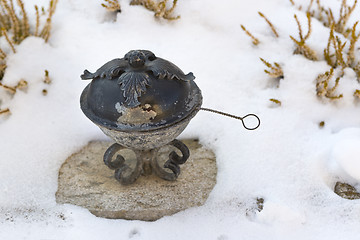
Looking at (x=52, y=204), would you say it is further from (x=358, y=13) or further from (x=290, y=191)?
(x=358, y=13)

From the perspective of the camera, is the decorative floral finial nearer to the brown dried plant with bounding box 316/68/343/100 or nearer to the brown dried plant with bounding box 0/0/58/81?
the brown dried plant with bounding box 316/68/343/100

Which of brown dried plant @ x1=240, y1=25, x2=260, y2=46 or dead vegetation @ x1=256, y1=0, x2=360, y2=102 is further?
brown dried plant @ x1=240, y1=25, x2=260, y2=46

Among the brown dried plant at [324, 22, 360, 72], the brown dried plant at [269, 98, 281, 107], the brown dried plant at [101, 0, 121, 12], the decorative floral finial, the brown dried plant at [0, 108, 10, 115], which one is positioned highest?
the decorative floral finial

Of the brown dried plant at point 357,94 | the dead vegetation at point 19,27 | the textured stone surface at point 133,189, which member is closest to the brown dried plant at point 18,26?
the dead vegetation at point 19,27

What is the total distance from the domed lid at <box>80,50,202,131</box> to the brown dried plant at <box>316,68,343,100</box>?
127 cm

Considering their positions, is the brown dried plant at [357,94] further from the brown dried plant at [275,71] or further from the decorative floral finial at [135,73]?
the decorative floral finial at [135,73]

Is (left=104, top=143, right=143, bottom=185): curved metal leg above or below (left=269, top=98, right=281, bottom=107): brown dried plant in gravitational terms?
below

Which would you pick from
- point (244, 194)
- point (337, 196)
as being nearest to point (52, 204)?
point (244, 194)

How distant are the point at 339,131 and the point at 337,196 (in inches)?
22.9

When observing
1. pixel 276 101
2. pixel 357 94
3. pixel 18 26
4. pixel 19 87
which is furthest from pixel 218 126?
pixel 18 26

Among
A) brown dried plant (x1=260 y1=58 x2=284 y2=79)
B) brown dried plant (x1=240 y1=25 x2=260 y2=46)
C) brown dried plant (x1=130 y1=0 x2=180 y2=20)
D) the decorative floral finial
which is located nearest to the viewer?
the decorative floral finial

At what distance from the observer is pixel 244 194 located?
2.49m

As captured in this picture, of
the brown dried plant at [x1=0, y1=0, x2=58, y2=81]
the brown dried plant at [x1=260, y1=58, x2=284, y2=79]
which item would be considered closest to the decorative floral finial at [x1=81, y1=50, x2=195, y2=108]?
the brown dried plant at [x1=260, y1=58, x2=284, y2=79]

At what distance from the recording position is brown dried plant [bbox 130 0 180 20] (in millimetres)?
3339
